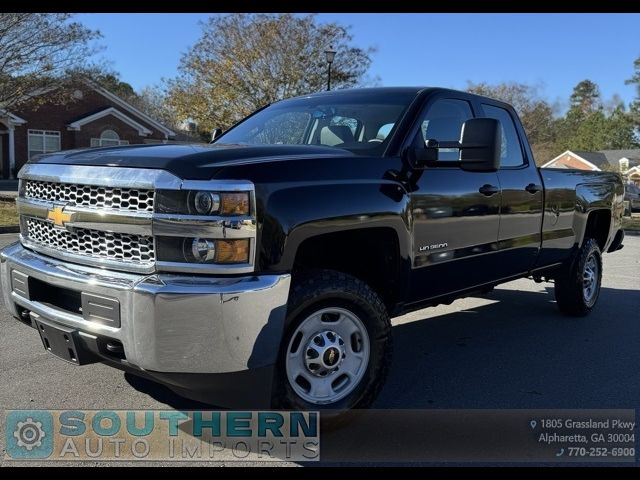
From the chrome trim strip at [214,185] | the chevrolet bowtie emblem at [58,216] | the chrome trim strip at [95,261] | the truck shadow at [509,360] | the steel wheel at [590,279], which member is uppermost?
the chrome trim strip at [214,185]

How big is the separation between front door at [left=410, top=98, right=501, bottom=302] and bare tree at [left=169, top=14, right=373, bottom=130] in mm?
18880

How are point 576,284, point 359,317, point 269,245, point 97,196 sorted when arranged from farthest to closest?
point 576,284, point 359,317, point 97,196, point 269,245

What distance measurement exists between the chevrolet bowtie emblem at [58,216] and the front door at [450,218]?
195 centimetres

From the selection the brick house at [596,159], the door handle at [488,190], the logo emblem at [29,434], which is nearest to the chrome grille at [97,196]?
the logo emblem at [29,434]

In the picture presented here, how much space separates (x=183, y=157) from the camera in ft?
9.17

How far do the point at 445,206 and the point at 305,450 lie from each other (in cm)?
177

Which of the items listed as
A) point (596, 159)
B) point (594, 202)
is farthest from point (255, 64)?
point (596, 159)

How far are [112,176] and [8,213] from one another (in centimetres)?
1421

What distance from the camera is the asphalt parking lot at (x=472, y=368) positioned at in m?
3.78

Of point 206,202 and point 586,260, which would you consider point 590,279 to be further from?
point 206,202

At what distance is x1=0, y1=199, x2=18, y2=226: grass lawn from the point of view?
1357 centimetres

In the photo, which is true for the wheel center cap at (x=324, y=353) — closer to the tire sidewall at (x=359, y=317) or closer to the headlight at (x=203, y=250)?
the tire sidewall at (x=359, y=317)

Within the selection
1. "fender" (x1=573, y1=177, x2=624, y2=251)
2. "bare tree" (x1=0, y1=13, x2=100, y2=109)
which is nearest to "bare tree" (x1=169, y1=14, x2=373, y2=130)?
Result: "bare tree" (x1=0, y1=13, x2=100, y2=109)
